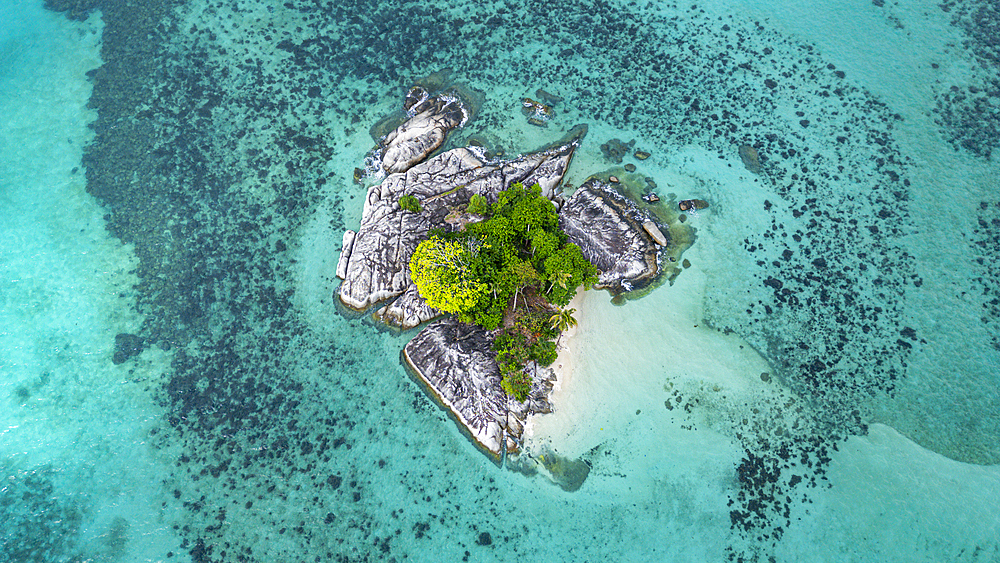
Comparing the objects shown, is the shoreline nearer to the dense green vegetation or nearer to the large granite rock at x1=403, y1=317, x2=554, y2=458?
the large granite rock at x1=403, y1=317, x2=554, y2=458

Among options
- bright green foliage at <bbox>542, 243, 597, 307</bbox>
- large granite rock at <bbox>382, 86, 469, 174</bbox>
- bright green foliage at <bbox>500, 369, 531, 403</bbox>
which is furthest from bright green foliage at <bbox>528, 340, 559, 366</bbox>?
large granite rock at <bbox>382, 86, 469, 174</bbox>

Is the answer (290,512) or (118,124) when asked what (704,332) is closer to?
(290,512)

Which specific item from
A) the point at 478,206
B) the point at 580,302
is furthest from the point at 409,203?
the point at 580,302

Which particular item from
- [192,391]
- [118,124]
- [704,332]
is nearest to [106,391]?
[192,391]

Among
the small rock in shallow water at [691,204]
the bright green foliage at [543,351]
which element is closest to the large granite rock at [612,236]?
the small rock in shallow water at [691,204]

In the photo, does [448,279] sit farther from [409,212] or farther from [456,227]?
[409,212]

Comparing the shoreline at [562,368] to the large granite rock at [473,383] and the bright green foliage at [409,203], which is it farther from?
the bright green foliage at [409,203]
